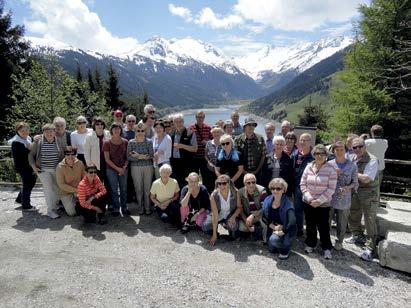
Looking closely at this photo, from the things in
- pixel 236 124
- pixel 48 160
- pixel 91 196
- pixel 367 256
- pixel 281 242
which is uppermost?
pixel 236 124

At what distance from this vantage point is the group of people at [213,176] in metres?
6.14

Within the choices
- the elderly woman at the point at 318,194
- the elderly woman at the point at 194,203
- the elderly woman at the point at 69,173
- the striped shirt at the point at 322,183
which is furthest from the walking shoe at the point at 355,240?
the elderly woman at the point at 69,173

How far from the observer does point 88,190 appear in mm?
7246

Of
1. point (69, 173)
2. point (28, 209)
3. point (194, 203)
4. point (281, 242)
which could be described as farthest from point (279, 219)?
point (28, 209)

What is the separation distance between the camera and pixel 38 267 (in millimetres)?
5559

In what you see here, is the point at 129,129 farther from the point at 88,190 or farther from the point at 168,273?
the point at 168,273

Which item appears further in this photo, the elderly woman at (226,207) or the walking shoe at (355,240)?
the walking shoe at (355,240)

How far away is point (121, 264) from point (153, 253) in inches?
25.6

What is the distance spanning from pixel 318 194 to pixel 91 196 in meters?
4.71

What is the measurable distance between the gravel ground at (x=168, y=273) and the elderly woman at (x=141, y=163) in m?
0.97

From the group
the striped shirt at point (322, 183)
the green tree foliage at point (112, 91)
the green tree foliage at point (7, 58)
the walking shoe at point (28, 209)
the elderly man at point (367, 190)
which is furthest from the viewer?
the green tree foliage at point (112, 91)

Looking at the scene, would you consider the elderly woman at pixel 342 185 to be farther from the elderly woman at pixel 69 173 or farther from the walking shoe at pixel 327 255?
the elderly woman at pixel 69 173

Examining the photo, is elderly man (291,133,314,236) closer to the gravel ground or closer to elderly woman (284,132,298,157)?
elderly woman (284,132,298,157)

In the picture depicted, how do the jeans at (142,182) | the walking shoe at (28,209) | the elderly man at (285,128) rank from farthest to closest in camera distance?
the walking shoe at (28,209) → the elderly man at (285,128) → the jeans at (142,182)
